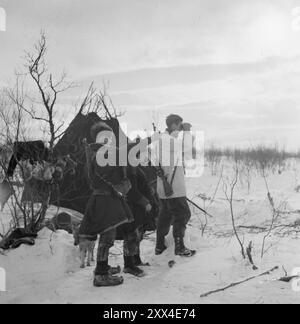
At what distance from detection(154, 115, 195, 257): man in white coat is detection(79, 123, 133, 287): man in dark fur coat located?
793mm

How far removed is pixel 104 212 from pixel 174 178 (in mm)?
1088

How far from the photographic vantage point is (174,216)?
189 inches

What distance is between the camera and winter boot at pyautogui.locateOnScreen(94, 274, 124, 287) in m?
3.92

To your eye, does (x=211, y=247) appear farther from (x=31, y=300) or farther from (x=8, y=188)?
(x=8, y=188)

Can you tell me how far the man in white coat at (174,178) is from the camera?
4.75 metres

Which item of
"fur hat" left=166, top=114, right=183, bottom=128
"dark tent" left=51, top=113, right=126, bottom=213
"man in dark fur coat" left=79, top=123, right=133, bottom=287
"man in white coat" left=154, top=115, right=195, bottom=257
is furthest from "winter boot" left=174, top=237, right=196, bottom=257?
"dark tent" left=51, top=113, right=126, bottom=213

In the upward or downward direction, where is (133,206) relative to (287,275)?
upward

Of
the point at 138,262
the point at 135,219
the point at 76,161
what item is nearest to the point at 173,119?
the point at 135,219

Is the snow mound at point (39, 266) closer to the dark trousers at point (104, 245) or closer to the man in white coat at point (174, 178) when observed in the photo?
the dark trousers at point (104, 245)

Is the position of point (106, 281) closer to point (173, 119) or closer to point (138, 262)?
point (138, 262)

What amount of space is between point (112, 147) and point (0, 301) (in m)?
1.68
